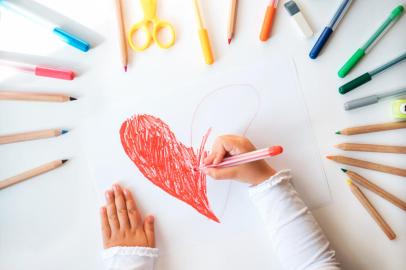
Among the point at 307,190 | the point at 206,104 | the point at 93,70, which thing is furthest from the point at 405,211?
the point at 93,70

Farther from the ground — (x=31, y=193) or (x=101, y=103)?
(x=101, y=103)

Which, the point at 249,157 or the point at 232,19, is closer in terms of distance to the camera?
the point at 249,157

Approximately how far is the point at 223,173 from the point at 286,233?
0.15m

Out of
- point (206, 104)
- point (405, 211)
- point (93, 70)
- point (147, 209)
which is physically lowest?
point (405, 211)

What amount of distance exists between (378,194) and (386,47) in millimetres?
283

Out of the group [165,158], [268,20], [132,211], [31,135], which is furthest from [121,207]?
[268,20]

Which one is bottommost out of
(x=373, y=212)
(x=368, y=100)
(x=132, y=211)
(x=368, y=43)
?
(x=373, y=212)

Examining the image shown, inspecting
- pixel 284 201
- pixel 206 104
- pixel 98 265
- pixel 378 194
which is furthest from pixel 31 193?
pixel 378 194

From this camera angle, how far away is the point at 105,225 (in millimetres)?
613

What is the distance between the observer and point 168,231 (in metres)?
0.60

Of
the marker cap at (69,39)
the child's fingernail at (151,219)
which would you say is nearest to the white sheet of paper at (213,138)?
the child's fingernail at (151,219)

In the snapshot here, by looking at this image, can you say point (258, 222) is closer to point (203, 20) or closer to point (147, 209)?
point (147, 209)

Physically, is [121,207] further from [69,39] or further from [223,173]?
[69,39]

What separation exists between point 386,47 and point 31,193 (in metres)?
0.75
